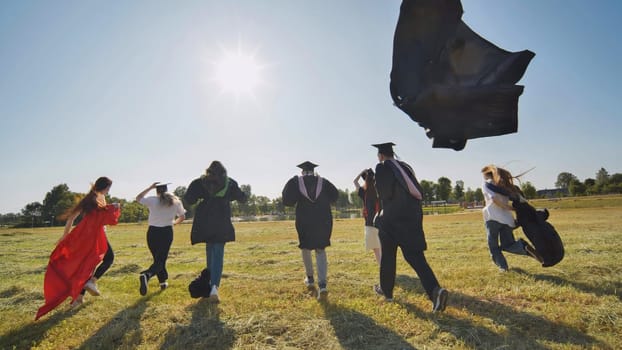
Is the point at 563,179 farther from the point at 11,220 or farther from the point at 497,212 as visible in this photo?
the point at 11,220

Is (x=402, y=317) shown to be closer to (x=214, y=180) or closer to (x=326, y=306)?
(x=326, y=306)

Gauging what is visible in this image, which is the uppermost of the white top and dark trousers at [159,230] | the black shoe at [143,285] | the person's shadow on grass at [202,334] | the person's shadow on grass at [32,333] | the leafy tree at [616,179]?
the leafy tree at [616,179]

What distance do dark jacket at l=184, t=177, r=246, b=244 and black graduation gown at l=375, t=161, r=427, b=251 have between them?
111 inches

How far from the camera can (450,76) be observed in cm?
355

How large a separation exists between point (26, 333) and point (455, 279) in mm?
7224

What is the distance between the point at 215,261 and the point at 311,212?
2.00 meters

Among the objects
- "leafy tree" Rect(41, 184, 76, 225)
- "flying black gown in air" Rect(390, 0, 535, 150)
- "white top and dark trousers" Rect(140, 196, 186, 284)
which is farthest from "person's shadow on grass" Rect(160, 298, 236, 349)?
"leafy tree" Rect(41, 184, 76, 225)

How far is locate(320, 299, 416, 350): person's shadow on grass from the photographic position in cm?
373

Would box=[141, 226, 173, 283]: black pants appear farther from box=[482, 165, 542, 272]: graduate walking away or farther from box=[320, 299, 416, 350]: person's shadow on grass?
box=[482, 165, 542, 272]: graduate walking away

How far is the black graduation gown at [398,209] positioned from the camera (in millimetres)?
4859

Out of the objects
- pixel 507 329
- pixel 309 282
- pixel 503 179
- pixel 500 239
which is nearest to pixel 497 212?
pixel 500 239

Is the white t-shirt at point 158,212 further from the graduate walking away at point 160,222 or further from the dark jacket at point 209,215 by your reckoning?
the dark jacket at point 209,215

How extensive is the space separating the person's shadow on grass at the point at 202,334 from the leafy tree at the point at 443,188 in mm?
106938

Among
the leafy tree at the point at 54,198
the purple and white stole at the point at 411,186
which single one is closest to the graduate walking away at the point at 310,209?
the purple and white stole at the point at 411,186
